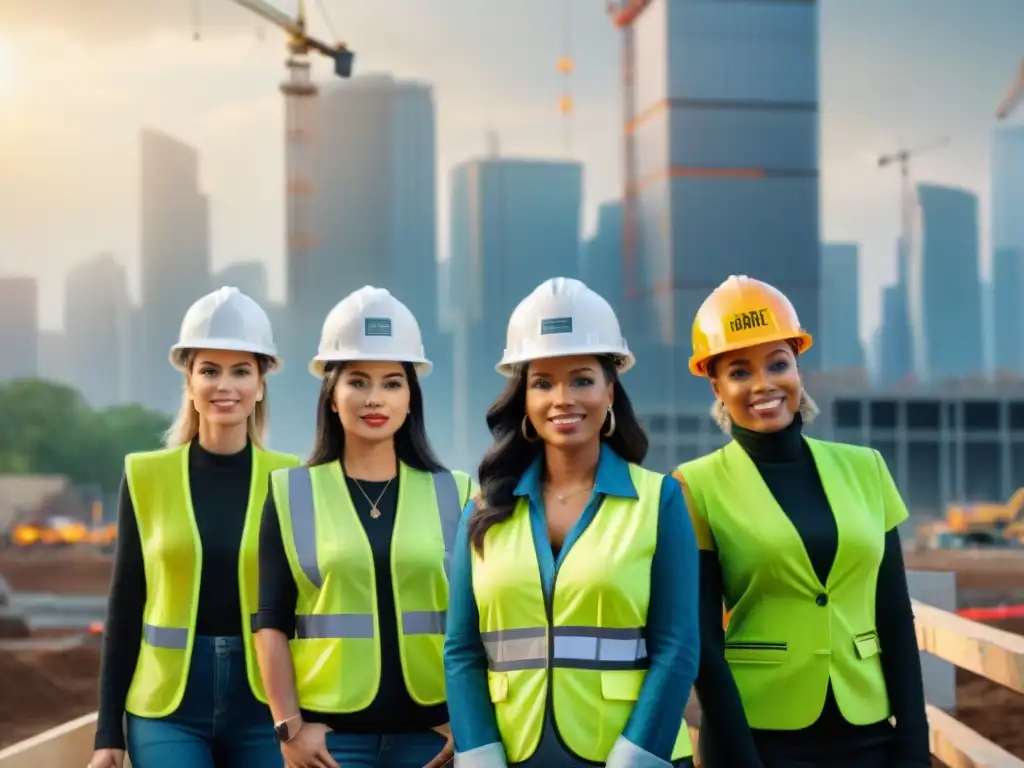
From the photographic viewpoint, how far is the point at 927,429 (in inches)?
2805

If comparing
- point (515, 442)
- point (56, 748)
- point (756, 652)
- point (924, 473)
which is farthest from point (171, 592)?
point (924, 473)

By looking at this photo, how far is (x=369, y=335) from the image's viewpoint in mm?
3186

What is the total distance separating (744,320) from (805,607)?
2.18 feet

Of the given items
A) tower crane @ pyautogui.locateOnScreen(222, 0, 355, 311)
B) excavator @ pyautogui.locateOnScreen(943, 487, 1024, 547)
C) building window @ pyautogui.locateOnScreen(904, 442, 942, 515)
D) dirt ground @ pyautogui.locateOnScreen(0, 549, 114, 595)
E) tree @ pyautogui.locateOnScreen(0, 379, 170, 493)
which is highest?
tower crane @ pyautogui.locateOnScreen(222, 0, 355, 311)

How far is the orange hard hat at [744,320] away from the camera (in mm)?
2924

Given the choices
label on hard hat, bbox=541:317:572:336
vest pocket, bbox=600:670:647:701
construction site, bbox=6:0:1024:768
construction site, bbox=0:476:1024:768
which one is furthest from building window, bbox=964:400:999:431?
vest pocket, bbox=600:670:647:701

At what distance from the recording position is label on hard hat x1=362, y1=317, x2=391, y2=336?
319 cm

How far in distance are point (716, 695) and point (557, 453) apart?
0.63m

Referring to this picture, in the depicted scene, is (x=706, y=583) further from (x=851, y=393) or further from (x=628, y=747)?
(x=851, y=393)

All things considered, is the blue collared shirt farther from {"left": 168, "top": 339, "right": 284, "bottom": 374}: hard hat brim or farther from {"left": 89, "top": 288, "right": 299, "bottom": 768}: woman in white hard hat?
{"left": 168, "top": 339, "right": 284, "bottom": 374}: hard hat brim

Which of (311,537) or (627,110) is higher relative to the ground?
(627,110)

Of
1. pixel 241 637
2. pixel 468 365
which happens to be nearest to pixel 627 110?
pixel 468 365

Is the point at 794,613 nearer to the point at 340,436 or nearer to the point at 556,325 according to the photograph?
the point at 556,325

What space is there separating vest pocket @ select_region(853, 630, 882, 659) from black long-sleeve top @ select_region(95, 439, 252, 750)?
5.20 feet
